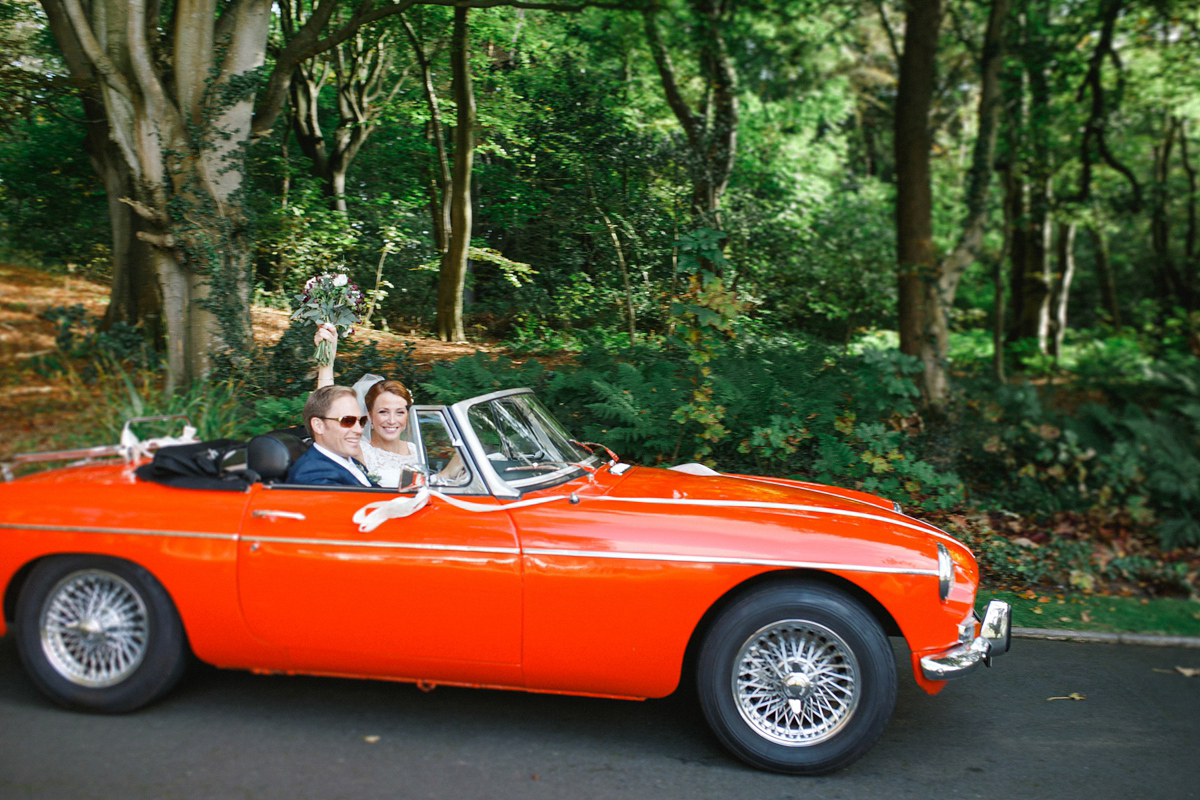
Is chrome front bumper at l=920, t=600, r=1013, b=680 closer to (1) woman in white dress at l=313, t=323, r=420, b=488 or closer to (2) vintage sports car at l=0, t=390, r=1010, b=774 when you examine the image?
(2) vintage sports car at l=0, t=390, r=1010, b=774

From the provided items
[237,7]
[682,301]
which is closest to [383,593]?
[682,301]

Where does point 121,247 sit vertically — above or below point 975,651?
above

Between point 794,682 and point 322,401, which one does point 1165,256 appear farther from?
point 322,401

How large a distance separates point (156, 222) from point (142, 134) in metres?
0.83

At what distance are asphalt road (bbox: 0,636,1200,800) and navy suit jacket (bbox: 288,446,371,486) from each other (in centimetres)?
105

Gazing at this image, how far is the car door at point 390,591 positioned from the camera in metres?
3.45

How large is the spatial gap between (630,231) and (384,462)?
823 centimetres

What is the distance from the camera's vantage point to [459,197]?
12148 mm

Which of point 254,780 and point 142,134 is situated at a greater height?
point 142,134

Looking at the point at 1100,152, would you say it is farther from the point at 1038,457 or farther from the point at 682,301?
the point at 682,301

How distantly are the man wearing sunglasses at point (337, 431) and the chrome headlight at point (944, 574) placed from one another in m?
2.59

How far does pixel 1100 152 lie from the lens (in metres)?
14.0

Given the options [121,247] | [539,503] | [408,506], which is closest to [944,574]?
[539,503]

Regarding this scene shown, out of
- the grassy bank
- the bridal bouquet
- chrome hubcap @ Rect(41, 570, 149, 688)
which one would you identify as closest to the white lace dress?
chrome hubcap @ Rect(41, 570, 149, 688)
